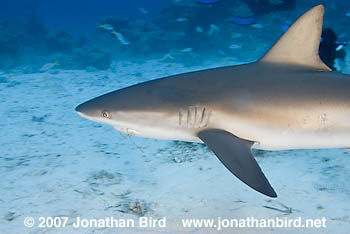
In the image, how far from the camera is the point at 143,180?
3637mm

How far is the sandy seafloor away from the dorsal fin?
148 cm

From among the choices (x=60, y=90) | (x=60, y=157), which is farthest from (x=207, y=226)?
(x=60, y=90)

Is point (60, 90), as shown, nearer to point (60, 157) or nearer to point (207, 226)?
point (60, 157)

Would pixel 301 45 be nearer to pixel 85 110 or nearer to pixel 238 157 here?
pixel 238 157

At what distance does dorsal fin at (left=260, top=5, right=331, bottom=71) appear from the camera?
2834 mm

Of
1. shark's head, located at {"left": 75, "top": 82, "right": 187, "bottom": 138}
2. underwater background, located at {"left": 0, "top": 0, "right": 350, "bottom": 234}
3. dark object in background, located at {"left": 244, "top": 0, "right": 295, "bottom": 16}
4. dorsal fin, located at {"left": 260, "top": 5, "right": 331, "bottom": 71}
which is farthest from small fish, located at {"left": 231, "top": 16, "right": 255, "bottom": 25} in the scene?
→ shark's head, located at {"left": 75, "top": 82, "right": 187, "bottom": 138}

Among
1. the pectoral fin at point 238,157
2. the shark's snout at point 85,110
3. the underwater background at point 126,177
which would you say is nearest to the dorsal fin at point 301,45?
the pectoral fin at point 238,157

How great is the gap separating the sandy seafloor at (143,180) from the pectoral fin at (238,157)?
94 cm

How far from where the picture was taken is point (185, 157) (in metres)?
4.23

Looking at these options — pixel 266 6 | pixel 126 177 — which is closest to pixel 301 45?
pixel 126 177

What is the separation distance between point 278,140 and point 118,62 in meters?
14.4

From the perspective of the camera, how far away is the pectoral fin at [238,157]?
1.89m

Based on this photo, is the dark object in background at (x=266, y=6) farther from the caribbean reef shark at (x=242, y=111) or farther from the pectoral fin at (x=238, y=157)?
the pectoral fin at (x=238, y=157)

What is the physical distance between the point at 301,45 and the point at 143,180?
94.9 inches
